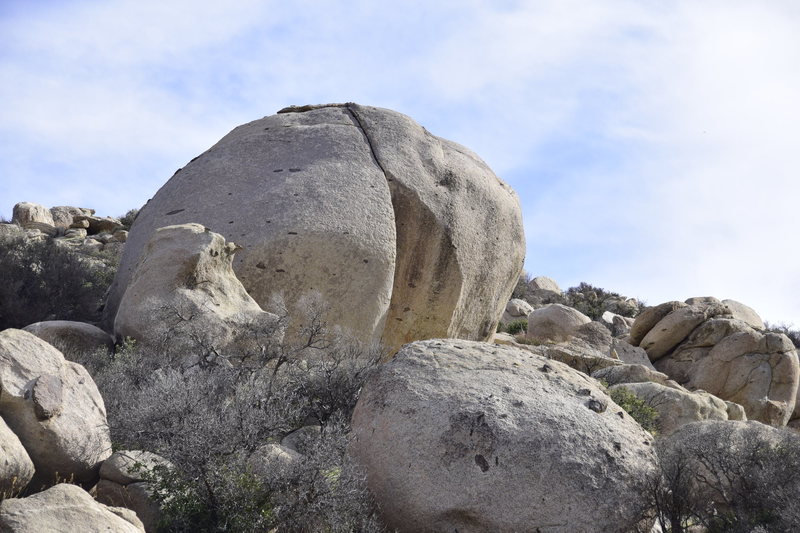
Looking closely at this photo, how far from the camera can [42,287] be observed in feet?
30.2

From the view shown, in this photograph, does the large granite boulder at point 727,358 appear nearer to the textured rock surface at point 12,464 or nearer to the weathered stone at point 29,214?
the textured rock surface at point 12,464

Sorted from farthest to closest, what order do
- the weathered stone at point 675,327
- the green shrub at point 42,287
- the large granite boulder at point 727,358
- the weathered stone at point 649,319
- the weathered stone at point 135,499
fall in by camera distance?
the weathered stone at point 649,319, the weathered stone at point 675,327, the large granite boulder at point 727,358, the green shrub at point 42,287, the weathered stone at point 135,499

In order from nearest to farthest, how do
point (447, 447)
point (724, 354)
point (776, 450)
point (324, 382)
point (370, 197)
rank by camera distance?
point (447, 447) < point (776, 450) < point (324, 382) < point (370, 197) < point (724, 354)

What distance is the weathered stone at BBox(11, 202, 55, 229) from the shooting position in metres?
20.5

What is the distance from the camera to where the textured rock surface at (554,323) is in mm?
16156

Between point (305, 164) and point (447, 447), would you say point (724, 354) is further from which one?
point (447, 447)

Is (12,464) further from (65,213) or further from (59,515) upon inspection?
(65,213)

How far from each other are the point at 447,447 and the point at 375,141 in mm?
5119

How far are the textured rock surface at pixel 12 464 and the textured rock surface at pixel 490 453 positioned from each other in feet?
6.27

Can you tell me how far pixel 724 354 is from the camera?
14.2 metres

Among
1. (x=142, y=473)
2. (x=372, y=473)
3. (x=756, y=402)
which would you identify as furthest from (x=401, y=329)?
(x=756, y=402)

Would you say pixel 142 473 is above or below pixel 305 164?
below

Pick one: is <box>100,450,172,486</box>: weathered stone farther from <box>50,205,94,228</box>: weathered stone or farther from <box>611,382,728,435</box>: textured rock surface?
<box>50,205,94,228</box>: weathered stone

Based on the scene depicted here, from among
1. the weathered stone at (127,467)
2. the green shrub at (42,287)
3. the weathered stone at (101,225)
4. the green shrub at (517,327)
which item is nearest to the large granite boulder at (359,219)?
the green shrub at (42,287)
